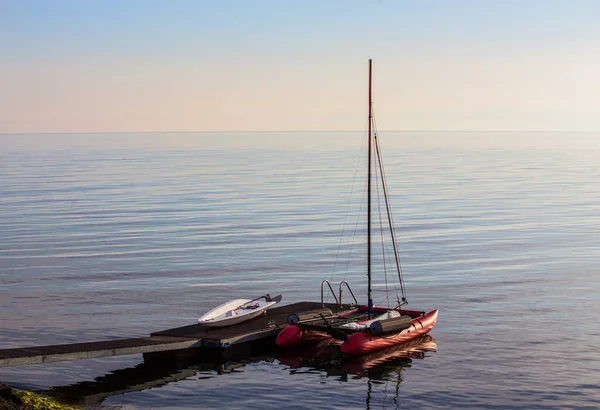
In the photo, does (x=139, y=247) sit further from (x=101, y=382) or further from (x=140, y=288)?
(x=101, y=382)

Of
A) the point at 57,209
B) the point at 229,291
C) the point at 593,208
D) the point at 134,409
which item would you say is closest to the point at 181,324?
the point at 229,291

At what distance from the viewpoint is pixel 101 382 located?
2967 cm

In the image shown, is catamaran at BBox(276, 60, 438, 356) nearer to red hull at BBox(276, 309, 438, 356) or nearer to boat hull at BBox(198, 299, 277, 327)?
red hull at BBox(276, 309, 438, 356)

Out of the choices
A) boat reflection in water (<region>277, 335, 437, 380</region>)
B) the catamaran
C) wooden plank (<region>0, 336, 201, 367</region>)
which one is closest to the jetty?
wooden plank (<region>0, 336, 201, 367</region>)

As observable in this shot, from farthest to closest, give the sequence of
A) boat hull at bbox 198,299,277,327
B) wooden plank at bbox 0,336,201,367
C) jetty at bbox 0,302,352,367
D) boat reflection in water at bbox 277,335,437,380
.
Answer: boat hull at bbox 198,299,277,327 → boat reflection in water at bbox 277,335,437,380 → jetty at bbox 0,302,352,367 → wooden plank at bbox 0,336,201,367

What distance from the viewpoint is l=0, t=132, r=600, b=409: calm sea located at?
96.1ft

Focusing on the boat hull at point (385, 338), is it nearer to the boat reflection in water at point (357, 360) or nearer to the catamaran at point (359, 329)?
the catamaran at point (359, 329)

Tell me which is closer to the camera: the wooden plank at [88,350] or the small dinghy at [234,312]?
the wooden plank at [88,350]

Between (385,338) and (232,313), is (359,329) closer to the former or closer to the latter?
(385,338)

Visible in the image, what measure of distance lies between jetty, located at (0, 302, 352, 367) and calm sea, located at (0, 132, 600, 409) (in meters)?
0.94

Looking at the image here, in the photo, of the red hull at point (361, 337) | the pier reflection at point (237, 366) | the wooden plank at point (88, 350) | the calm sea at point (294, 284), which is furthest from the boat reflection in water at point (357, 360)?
the wooden plank at point (88, 350)

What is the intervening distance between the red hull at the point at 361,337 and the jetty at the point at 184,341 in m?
1.03

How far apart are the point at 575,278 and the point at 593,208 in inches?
1658

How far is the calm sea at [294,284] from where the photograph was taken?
96.1 feet
